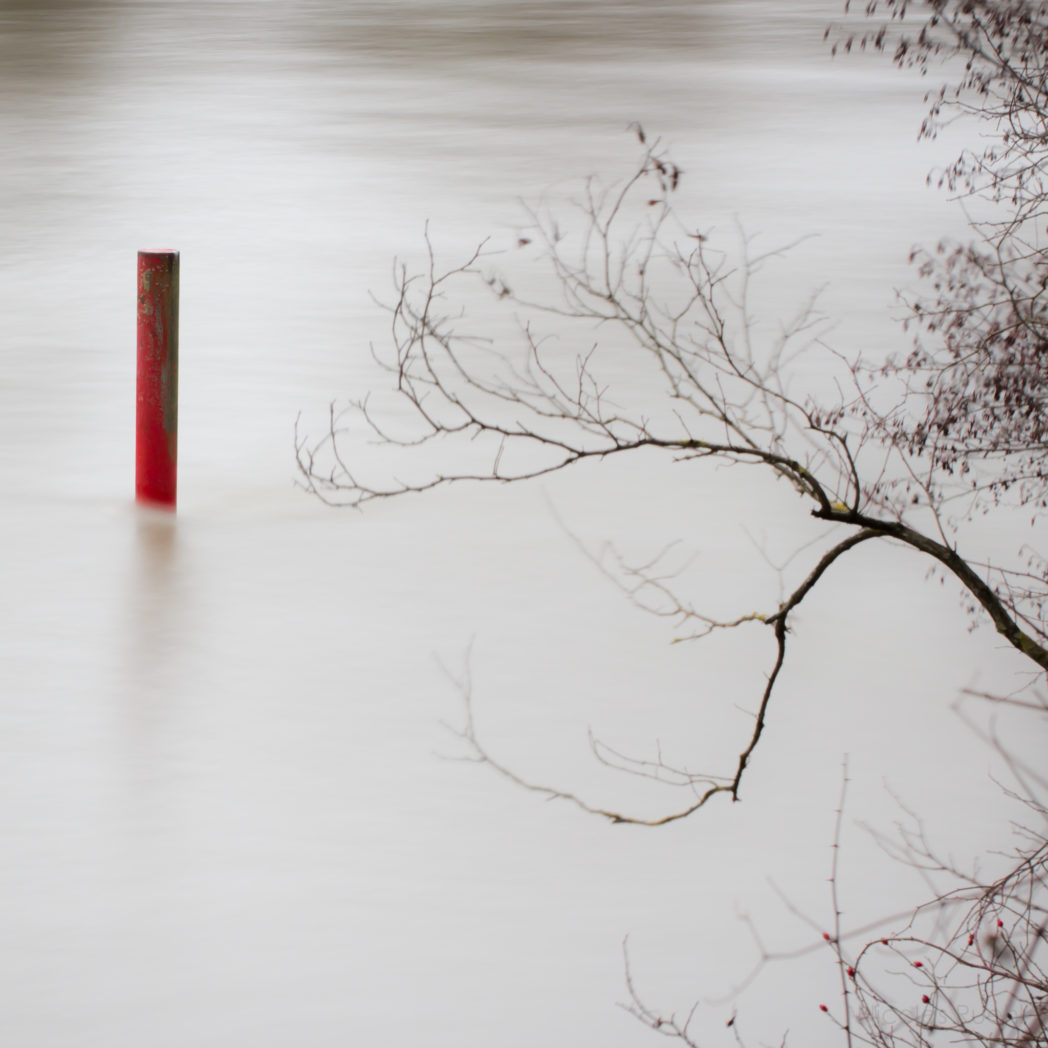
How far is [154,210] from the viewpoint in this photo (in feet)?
40.4

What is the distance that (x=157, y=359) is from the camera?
17.4 ft

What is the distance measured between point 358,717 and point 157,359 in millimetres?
1589

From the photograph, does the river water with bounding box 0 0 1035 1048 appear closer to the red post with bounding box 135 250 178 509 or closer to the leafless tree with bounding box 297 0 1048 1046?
the leafless tree with bounding box 297 0 1048 1046

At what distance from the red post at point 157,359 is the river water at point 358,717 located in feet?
0.92

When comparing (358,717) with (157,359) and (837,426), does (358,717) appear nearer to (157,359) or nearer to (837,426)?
(157,359)

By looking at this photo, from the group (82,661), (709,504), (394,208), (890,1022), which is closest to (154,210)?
(394,208)

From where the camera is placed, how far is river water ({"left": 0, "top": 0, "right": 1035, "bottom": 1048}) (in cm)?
308

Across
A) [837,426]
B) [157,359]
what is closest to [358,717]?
[157,359]

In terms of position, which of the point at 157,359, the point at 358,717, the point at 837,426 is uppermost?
the point at 837,426

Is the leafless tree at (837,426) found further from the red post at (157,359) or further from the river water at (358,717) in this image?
the red post at (157,359)

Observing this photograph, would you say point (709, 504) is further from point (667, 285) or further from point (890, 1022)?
point (667, 285)

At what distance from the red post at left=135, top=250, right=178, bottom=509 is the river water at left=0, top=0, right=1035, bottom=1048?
0.28 m

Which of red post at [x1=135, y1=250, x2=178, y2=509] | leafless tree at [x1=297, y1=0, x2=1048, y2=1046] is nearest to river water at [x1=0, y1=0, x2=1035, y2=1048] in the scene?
leafless tree at [x1=297, y1=0, x2=1048, y2=1046]

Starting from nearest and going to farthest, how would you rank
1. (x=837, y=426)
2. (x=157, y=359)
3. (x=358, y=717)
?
(x=358, y=717), (x=157, y=359), (x=837, y=426)
